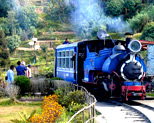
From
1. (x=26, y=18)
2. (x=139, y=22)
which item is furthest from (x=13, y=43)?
(x=139, y=22)

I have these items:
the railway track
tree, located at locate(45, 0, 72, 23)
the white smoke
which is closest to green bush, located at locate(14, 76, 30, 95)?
the railway track

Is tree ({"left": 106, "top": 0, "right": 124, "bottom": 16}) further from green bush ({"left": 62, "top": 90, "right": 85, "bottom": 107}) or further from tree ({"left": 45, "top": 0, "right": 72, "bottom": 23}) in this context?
green bush ({"left": 62, "top": 90, "right": 85, "bottom": 107})

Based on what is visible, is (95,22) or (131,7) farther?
(131,7)

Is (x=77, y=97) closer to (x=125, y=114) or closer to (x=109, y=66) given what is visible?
(x=125, y=114)

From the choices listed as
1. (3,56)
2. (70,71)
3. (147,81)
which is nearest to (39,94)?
(70,71)

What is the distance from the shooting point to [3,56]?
50625 mm

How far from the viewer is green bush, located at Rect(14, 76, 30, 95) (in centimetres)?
1527

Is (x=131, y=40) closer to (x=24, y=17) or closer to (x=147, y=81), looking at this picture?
(x=147, y=81)

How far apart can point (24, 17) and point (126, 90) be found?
72203mm

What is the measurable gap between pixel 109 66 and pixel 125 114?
2933mm

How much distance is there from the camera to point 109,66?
549 inches

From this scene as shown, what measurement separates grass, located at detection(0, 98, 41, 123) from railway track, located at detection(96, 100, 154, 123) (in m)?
2.64

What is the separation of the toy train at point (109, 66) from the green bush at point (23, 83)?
2.61m

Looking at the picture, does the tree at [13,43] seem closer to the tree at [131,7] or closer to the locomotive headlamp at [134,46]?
the tree at [131,7]
